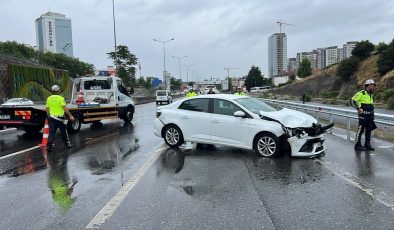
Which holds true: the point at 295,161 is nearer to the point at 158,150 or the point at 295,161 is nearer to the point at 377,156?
the point at 377,156

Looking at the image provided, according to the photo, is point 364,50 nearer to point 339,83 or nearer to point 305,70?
point 339,83

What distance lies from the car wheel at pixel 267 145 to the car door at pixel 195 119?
1464 millimetres

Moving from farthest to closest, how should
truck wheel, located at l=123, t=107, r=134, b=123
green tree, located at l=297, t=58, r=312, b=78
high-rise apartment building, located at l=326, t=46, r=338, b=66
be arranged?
high-rise apartment building, located at l=326, t=46, r=338, b=66 < green tree, located at l=297, t=58, r=312, b=78 < truck wheel, located at l=123, t=107, r=134, b=123

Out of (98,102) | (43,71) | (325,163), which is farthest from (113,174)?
(43,71)

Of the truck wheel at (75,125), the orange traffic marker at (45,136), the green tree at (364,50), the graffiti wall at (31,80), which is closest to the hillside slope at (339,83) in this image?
the green tree at (364,50)

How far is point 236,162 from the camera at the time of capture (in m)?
8.93

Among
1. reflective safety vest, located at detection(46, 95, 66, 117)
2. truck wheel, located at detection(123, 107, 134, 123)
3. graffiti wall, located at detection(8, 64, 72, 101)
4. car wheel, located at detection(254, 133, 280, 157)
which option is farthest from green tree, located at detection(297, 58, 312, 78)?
car wheel, located at detection(254, 133, 280, 157)

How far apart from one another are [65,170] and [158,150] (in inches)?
113

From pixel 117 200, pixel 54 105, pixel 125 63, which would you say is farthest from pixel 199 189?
pixel 125 63

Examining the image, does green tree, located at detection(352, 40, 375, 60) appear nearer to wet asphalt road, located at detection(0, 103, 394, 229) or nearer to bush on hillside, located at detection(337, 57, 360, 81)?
bush on hillside, located at detection(337, 57, 360, 81)

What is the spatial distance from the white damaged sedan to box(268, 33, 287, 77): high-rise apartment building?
176m

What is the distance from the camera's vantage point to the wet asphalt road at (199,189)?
511 centimetres

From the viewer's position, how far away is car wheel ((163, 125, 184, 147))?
11.0 metres

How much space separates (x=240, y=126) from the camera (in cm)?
978
